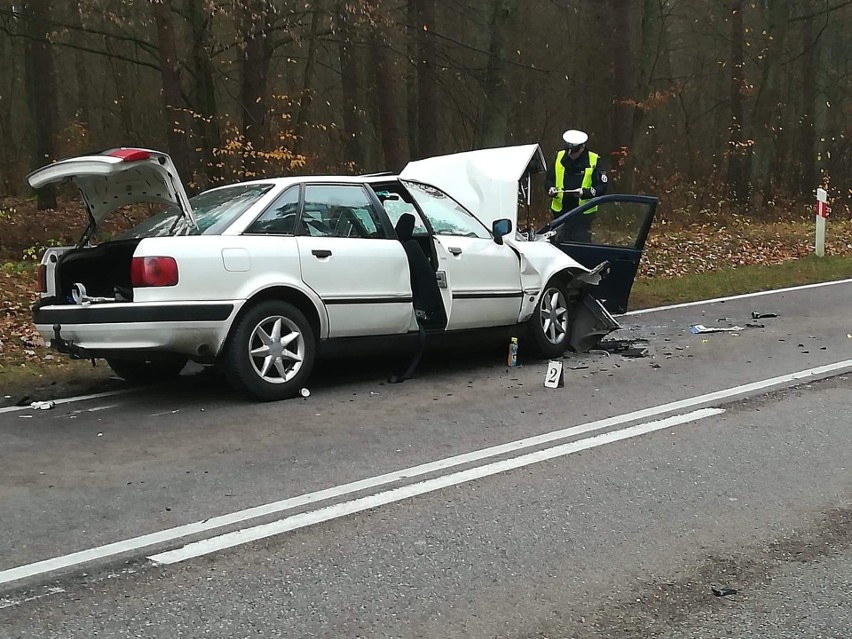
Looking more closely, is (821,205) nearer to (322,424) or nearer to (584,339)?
(584,339)

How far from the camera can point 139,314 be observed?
613 centimetres

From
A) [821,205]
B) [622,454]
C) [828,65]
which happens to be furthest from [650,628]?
[828,65]

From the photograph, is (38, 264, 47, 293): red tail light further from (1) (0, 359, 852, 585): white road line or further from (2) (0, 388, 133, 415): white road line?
(1) (0, 359, 852, 585): white road line

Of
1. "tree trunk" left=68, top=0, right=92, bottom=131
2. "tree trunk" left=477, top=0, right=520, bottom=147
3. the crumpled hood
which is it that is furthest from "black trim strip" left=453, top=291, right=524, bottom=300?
"tree trunk" left=68, top=0, right=92, bottom=131

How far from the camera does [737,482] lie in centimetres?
486

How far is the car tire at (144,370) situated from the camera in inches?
291

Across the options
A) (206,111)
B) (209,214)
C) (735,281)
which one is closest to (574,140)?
(735,281)

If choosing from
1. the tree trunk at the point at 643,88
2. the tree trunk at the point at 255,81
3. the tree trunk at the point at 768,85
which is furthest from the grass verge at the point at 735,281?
the tree trunk at the point at 768,85

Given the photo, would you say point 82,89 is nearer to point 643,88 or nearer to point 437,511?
point 643,88

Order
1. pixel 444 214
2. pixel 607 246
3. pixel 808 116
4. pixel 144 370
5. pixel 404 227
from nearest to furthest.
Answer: pixel 404 227 → pixel 144 370 → pixel 444 214 → pixel 607 246 → pixel 808 116

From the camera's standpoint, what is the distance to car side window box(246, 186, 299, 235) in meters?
6.70

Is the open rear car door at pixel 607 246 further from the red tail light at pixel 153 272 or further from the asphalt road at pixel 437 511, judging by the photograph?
the red tail light at pixel 153 272

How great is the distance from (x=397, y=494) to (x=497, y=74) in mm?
14444

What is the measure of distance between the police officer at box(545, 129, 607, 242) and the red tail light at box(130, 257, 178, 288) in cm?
557
